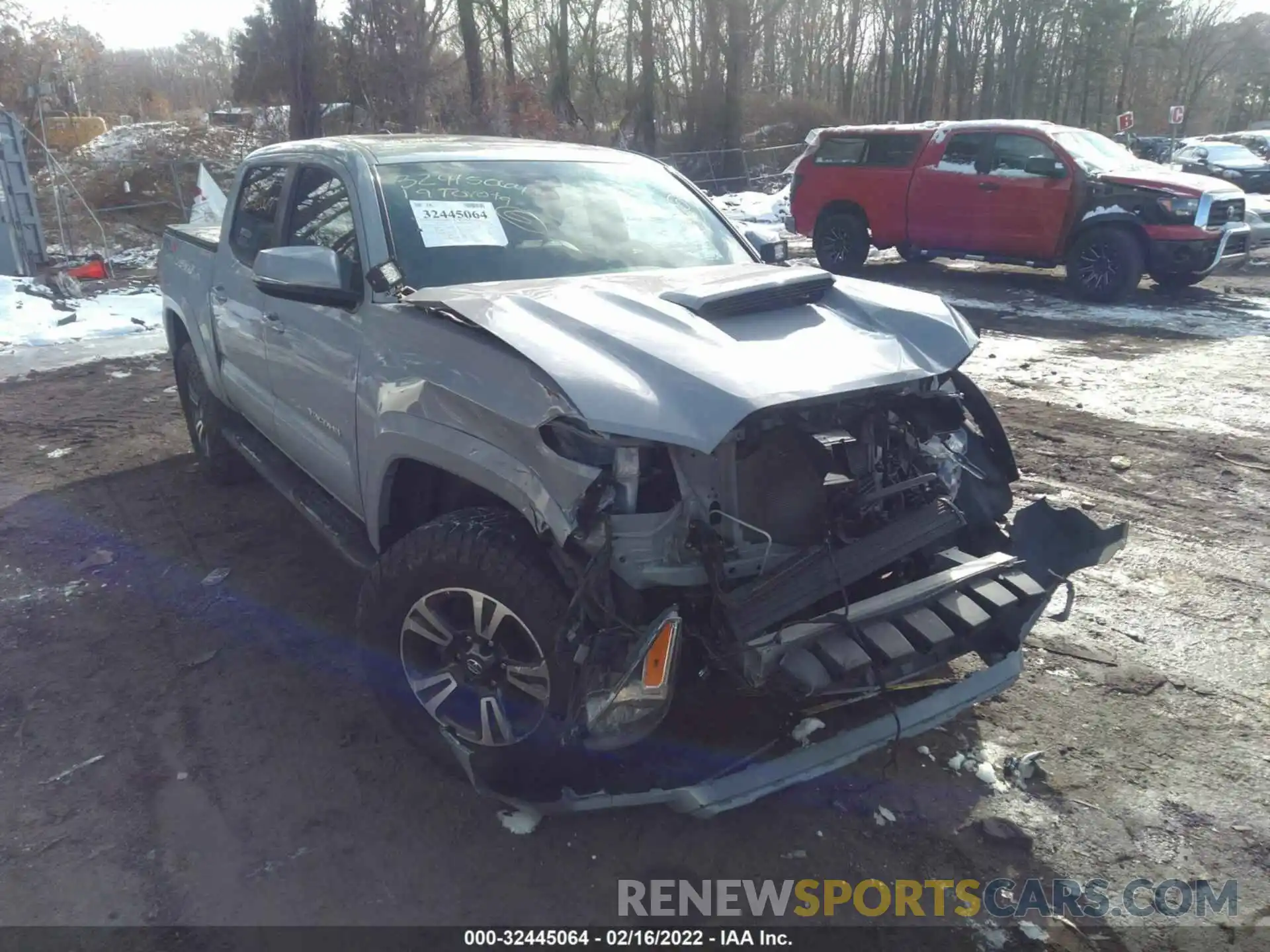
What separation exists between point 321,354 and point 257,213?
1431 millimetres

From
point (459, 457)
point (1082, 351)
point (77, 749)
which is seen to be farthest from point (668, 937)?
point (1082, 351)

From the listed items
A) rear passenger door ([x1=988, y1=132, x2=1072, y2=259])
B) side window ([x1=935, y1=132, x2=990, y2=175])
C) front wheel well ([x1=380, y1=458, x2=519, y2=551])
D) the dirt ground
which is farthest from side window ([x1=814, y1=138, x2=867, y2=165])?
front wheel well ([x1=380, y1=458, x2=519, y2=551])

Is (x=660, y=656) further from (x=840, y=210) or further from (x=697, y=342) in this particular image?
(x=840, y=210)

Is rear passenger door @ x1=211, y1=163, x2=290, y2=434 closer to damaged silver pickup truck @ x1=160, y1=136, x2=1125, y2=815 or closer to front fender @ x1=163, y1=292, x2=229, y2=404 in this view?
front fender @ x1=163, y1=292, x2=229, y2=404

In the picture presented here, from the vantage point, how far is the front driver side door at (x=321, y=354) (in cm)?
345

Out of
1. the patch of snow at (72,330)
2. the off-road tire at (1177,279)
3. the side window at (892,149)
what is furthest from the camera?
the side window at (892,149)

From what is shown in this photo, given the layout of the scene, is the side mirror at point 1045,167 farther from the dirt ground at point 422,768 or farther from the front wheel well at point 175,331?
the front wheel well at point 175,331

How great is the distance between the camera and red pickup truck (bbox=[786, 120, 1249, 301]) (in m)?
10.6

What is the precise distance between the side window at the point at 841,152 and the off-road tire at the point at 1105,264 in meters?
3.43

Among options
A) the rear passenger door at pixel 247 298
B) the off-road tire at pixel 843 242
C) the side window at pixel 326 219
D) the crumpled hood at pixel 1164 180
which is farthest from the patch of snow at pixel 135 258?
the crumpled hood at pixel 1164 180

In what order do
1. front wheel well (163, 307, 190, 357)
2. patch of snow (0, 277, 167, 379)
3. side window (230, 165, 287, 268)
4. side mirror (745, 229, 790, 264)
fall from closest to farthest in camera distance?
side mirror (745, 229, 790, 264), side window (230, 165, 287, 268), front wheel well (163, 307, 190, 357), patch of snow (0, 277, 167, 379)

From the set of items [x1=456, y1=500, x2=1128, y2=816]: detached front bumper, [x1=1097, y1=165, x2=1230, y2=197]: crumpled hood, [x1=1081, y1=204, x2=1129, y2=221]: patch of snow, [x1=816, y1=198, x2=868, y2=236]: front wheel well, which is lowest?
[x1=456, y1=500, x2=1128, y2=816]: detached front bumper

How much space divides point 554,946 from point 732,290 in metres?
2.01

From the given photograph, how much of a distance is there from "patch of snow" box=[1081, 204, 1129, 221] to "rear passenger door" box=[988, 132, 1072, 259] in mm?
242
